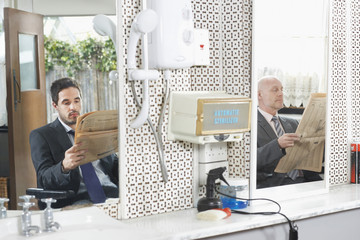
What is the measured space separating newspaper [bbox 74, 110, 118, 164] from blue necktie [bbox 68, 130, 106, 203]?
1.2 inches

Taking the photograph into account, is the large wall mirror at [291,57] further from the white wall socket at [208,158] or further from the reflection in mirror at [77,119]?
the reflection in mirror at [77,119]

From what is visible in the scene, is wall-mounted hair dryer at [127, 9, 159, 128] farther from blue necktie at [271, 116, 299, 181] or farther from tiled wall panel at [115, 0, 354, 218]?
blue necktie at [271, 116, 299, 181]

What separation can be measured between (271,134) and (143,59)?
893mm

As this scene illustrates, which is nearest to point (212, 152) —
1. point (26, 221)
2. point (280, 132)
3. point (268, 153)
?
point (268, 153)

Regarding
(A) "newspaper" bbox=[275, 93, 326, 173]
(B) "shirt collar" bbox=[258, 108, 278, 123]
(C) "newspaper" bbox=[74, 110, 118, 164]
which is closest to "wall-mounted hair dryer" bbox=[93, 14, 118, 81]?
(C) "newspaper" bbox=[74, 110, 118, 164]

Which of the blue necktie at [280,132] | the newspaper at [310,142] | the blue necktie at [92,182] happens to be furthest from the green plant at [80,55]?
the newspaper at [310,142]

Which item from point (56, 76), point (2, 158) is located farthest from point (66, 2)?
point (2, 158)

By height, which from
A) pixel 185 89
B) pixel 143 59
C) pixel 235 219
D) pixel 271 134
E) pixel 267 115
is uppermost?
pixel 143 59

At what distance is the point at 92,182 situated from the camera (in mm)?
2430

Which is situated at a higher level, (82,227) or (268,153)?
(268,153)

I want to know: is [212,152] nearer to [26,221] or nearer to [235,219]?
[235,219]

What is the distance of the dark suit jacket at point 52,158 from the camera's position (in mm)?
2285

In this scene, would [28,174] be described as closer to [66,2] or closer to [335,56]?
[66,2]

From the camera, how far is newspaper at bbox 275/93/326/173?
300cm
